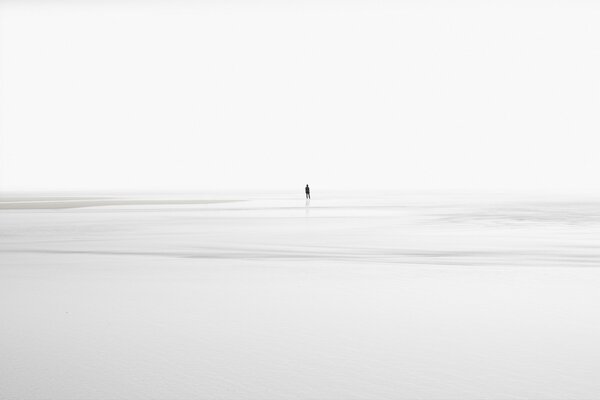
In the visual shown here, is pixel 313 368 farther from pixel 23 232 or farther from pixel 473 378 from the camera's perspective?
pixel 23 232

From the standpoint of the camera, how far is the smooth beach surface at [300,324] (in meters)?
8.28

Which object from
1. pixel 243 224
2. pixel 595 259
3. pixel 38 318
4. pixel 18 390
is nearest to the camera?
pixel 18 390

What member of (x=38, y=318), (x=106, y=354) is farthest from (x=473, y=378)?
(x=38, y=318)

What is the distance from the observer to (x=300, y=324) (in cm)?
1161

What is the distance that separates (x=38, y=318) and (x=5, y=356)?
261cm

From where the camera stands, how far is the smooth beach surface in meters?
8.28

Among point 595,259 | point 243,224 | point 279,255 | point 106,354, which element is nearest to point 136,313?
point 106,354

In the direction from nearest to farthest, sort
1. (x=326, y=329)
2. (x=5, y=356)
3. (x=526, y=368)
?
1. (x=526, y=368)
2. (x=5, y=356)
3. (x=326, y=329)

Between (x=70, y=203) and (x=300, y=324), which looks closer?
(x=300, y=324)

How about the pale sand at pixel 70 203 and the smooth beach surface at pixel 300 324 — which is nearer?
the smooth beach surface at pixel 300 324

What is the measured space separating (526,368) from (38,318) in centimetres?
712

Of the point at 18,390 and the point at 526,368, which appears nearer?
the point at 18,390

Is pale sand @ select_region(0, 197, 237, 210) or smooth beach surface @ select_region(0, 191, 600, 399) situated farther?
pale sand @ select_region(0, 197, 237, 210)

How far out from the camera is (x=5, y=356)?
31.1 feet
